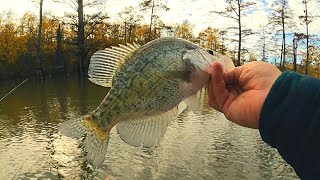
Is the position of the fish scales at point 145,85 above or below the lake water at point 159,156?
above

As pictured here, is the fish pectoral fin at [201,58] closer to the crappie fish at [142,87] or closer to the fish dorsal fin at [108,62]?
the crappie fish at [142,87]

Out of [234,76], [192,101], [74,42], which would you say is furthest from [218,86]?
[74,42]

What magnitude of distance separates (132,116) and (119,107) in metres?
0.11

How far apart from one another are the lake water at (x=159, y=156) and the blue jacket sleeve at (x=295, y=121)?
742 centimetres

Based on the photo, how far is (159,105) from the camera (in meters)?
2.51

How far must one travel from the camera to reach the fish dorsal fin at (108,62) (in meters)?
2.51

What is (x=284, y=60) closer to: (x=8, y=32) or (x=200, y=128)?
(x=200, y=128)

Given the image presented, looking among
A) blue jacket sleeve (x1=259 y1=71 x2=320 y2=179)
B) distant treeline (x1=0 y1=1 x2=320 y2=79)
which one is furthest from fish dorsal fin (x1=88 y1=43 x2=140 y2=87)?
distant treeline (x1=0 y1=1 x2=320 y2=79)

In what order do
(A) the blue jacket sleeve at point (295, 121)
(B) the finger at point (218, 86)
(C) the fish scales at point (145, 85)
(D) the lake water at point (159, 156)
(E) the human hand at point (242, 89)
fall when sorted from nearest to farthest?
(A) the blue jacket sleeve at point (295, 121) < (E) the human hand at point (242, 89) < (B) the finger at point (218, 86) < (C) the fish scales at point (145, 85) < (D) the lake water at point (159, 156)

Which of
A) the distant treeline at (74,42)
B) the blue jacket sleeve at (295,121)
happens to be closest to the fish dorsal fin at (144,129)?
the blue jacket sleeve at (295,121)

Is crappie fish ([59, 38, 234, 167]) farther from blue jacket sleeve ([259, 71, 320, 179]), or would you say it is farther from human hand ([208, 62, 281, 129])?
blue jacket sleeve ([259, 71, 320, 179])

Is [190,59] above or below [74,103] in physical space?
above

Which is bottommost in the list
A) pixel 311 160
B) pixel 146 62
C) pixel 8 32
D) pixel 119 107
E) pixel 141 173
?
pixel 141 173

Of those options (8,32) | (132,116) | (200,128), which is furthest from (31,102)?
(8,32)
